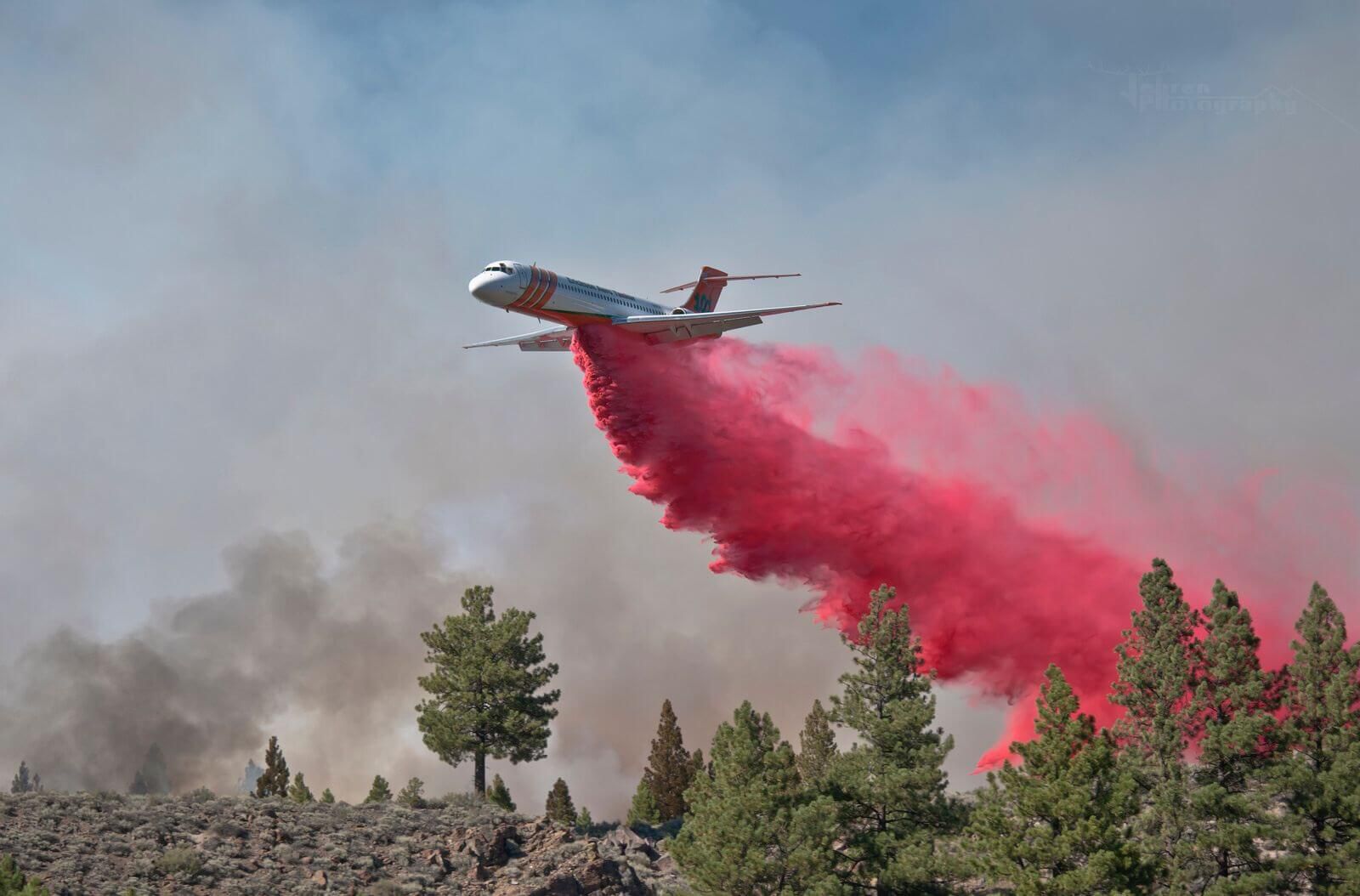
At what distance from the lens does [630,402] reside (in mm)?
68062

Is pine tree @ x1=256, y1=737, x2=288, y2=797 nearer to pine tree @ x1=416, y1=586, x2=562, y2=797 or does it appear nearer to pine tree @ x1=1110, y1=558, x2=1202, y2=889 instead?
pine tree @ x1=416, y1=586, x2=562, y2=797

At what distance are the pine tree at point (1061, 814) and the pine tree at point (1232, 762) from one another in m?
2.69

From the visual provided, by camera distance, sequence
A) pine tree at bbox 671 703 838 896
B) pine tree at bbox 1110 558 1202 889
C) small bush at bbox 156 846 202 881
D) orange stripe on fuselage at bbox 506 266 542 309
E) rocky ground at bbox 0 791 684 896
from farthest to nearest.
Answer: orange stripe on fuselage at bbox 506 266 542 309 < small bush at bbox 156 846 202 881 < rocky ground at bbox 0 791 684 896 < pine tree at bbox 671 703 838 896 < pine tree at bbox 1110 558 1202 889

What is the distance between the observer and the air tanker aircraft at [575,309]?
6144 cm

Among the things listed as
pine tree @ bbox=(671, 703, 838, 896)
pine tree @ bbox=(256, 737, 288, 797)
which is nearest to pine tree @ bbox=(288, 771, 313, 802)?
pine tree @ bbox=(256, 737, 288, 797)

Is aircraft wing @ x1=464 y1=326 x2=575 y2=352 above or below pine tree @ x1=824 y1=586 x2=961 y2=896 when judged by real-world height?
above

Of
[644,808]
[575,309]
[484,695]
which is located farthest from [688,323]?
[644,808]

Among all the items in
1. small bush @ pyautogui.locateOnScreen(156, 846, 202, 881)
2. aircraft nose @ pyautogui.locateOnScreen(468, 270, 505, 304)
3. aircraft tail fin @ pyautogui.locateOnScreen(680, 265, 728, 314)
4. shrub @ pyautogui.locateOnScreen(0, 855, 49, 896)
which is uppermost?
aircraft tail fin @ pyautogui.locateOnScreen(680, 265, 728, 314)

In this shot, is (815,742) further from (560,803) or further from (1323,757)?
(1323,757)

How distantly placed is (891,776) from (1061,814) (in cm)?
804

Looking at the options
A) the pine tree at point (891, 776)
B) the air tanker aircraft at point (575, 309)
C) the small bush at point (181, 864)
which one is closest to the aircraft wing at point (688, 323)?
the air tanker aircraft at point (575, 309)

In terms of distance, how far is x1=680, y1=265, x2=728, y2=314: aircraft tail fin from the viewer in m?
80.1

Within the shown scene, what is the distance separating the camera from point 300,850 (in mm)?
62188

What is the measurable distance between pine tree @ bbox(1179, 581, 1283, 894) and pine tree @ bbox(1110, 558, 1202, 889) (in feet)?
2.19
